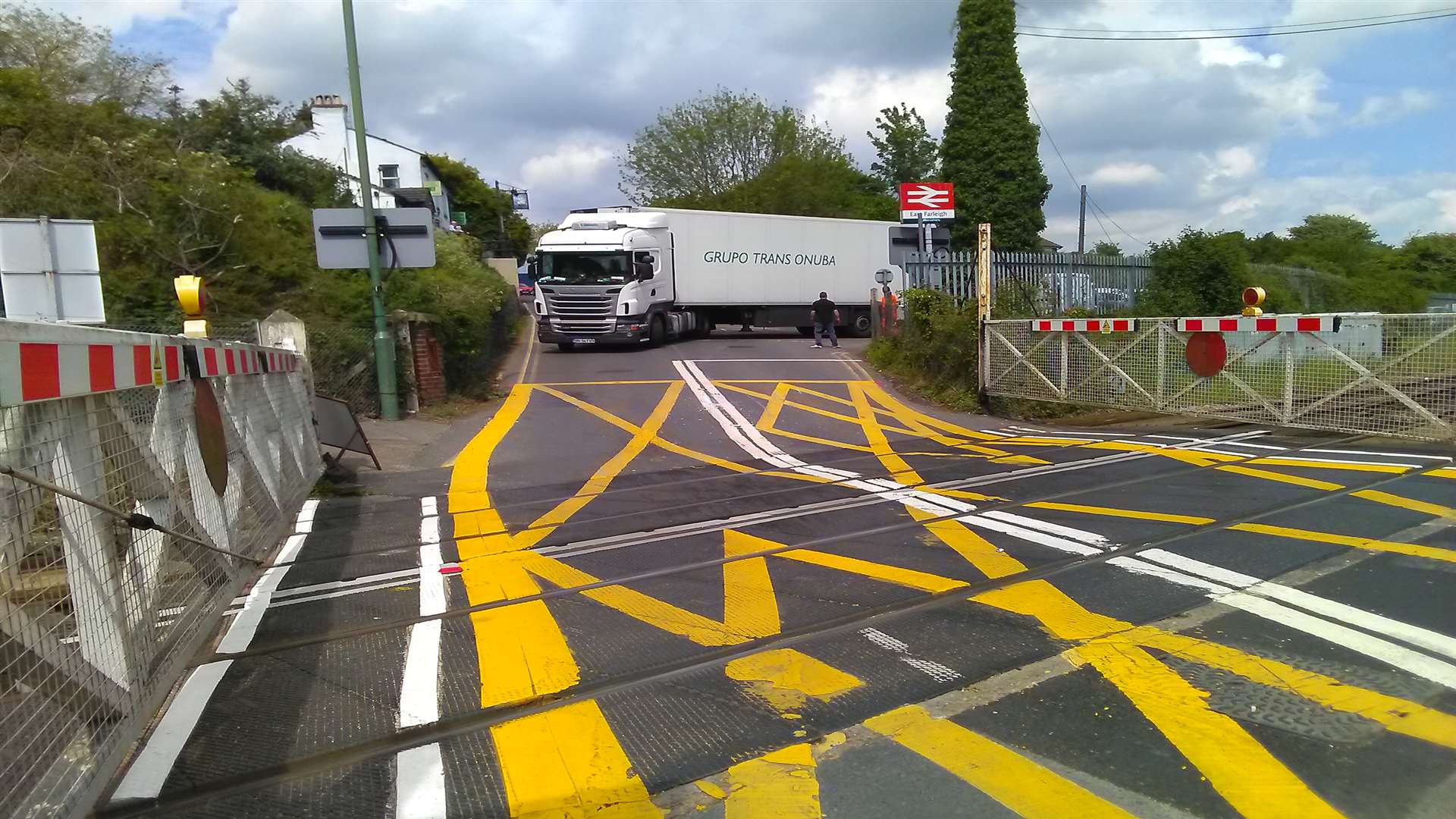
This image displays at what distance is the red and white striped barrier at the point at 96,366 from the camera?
2646 mm

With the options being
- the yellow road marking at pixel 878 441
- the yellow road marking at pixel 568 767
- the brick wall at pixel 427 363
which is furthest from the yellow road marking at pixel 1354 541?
the brick wall at pixel 427 363

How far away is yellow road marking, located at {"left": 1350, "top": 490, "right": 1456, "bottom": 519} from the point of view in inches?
252

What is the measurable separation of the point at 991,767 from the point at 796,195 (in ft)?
163

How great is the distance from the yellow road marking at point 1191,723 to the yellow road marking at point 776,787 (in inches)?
53.8

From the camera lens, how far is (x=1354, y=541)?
5.73 metres

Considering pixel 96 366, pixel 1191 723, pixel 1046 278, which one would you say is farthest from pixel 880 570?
pixel 1046 278

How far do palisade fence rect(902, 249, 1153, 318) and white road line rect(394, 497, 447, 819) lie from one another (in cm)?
1487

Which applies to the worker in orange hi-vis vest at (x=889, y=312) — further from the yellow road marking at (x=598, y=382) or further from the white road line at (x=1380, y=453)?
the white road line at (x=1380, y=453)

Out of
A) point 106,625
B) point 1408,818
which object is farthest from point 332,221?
point 1408,818

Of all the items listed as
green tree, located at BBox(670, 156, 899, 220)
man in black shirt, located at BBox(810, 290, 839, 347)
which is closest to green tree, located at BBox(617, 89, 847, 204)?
green tree, located at BBox(670, 156, 899, 220)

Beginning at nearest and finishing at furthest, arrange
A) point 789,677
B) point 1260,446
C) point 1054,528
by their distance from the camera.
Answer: point 789,677 < point 1054,528 < point 1260,446

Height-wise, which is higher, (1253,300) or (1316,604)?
(1253,300)

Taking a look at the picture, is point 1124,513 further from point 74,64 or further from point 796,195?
point 796,195

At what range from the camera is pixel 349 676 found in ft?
13.5
